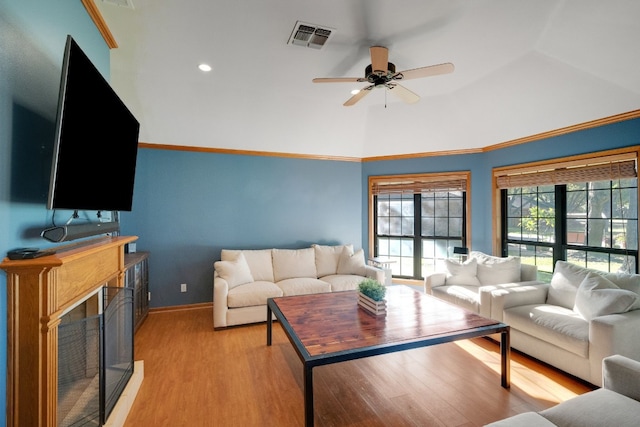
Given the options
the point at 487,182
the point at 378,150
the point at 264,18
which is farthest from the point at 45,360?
the point at 487,182

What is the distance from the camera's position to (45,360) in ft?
4.37

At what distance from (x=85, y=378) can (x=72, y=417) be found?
0.20 m

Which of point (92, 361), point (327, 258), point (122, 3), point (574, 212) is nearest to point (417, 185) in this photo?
point (327, 258)

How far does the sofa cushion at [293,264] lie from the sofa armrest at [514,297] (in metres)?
2.45

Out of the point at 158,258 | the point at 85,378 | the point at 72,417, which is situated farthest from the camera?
the point at 158,258

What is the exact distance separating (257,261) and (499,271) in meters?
3.30

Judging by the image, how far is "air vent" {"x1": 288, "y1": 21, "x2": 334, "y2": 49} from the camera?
2533 mm

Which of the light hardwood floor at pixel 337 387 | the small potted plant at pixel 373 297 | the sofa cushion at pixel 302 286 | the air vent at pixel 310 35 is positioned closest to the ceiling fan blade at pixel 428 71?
the air vent at pixel 310 35

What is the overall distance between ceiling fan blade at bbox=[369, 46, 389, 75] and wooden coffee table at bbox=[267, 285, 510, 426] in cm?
211

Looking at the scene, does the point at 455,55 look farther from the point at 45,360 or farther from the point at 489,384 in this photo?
the point at 45,360

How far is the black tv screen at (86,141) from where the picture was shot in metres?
1.34

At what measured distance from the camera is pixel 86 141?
1.57 metres

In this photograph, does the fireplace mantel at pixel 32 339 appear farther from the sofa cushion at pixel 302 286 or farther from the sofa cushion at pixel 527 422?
the sofa cushion at pixel 302 286

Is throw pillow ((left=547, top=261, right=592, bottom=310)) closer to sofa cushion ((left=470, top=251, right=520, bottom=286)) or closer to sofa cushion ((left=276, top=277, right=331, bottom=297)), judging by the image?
sofa cushion ((left=470, top=251, right=520, bottom=286))
